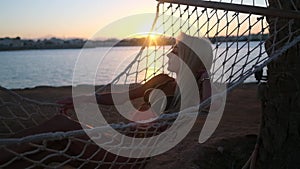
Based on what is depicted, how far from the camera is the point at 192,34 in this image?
197cm

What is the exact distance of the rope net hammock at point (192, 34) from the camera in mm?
1065

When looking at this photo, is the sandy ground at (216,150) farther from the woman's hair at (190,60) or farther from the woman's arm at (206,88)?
the woman's arm at (206,88)

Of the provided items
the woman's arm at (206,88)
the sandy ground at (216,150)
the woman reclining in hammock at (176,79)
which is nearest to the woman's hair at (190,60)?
the woman reclining in hammock at (176,79)

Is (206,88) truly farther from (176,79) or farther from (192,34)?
(192,34)

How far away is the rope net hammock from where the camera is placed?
1065 millimetres

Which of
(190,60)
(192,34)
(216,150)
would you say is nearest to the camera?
(190,60)

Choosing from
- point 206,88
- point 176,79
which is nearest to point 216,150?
point 176,79

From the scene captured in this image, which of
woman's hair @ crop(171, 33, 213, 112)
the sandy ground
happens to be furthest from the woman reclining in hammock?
the sandy ground

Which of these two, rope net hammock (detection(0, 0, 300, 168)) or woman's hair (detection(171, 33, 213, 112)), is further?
woman's hair (detection(171, 33, 213, 112))

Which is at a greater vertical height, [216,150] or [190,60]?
[190,60]

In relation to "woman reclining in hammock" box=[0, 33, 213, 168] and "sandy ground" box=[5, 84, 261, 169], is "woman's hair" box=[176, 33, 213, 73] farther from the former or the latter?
"sandy ground" box=[5, 84, 261, 169]

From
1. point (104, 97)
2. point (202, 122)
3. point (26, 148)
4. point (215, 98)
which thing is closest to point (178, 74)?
point (104, 97)

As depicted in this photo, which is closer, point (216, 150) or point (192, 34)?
point (192, 34)

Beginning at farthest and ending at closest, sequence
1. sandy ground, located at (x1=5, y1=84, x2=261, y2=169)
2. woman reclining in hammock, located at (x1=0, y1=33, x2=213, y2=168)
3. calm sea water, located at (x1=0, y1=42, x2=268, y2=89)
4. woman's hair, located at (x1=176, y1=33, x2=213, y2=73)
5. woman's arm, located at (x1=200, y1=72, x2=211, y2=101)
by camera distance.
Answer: calm sea water, located at (x1=0, y1=42, x2=268, y2=89), sandy ground, located at (x1=5, y1=84, x2=261, y2=169), woman's hair, located at (x1=176, y1=33, x2=213, y2=73), woman reclining in hammock, located at (x1=0, y1=33, x2=213, y2=168), woman's arm, located at (x1=200, y1=72, x2=211, y2=101)
